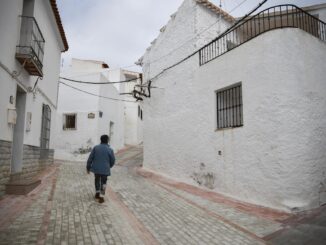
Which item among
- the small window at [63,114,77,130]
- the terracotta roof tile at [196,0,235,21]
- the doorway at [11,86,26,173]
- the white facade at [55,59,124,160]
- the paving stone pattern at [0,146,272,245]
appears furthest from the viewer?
the small window at [63,114,77,130]

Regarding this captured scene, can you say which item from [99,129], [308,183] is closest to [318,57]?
[308,183]

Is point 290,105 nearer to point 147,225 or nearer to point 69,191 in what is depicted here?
point 147,225

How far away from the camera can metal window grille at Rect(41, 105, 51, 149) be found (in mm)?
10939

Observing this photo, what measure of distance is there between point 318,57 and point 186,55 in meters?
4.84

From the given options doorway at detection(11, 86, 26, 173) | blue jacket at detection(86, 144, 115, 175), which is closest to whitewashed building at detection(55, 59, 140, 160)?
doorway at detection(11, 86, 26, 173)

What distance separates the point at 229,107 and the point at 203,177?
2.39 metres

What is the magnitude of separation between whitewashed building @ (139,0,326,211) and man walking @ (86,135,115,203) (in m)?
3.39

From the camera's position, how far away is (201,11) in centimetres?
1127

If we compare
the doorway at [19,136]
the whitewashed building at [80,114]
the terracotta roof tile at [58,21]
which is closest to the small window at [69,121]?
the whitewashed building at [80,114]

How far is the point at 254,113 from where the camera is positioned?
24.7 feet

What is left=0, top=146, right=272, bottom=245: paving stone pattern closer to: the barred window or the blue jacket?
the blue jacket

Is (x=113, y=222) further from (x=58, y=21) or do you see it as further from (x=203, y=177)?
(x=58, y=21)

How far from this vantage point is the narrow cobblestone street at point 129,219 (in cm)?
470

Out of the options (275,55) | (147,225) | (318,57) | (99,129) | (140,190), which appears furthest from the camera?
(99,129)
